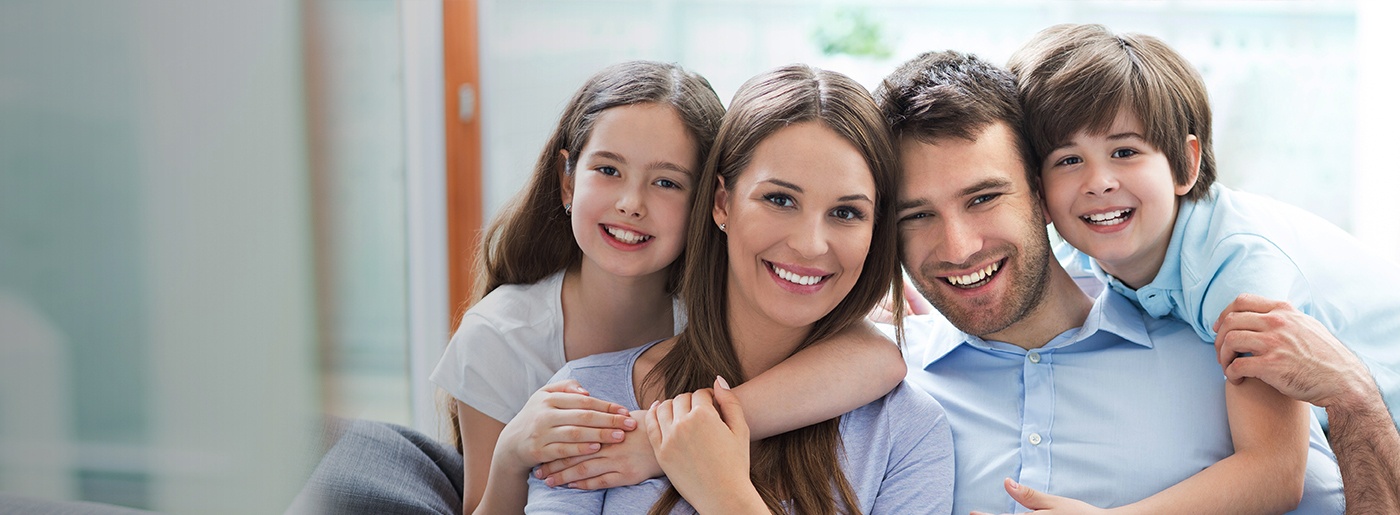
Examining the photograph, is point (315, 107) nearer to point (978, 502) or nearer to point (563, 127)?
point (563, 127)

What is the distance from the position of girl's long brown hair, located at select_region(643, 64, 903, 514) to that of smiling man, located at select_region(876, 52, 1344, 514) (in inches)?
3.0

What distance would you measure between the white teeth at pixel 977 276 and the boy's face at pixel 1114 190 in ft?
0.46

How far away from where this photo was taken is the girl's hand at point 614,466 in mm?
1396

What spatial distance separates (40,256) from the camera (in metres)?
0.61

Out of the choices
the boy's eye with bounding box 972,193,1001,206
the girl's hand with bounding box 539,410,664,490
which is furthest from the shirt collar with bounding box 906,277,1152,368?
the girl's hand with bounding box 539,410,664,490

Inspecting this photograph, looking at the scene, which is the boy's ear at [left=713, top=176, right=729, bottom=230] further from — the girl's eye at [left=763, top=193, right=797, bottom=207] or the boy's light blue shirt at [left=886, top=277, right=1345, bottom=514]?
→ the boy's light blue shirt at [left=886, top=277, right=1345, bottom=514]

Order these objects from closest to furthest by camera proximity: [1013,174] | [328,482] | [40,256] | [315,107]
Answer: [40,256]
[315,107]
[328,482]
[1013,174]

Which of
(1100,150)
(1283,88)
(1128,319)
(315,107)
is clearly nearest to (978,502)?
(1128,319)

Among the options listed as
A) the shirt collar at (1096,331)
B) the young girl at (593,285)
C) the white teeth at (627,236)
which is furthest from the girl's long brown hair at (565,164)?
the shirt collar at (1096,331)

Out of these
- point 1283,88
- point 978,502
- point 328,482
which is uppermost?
point 1283,88

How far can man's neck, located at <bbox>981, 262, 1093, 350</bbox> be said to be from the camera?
65.4 inches

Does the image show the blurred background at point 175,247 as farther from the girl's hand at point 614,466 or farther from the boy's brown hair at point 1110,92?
the boy's brown hair at point 1110,92

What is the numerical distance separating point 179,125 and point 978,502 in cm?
122

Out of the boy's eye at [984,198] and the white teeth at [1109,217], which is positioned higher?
the boy's eye at [984,198]
